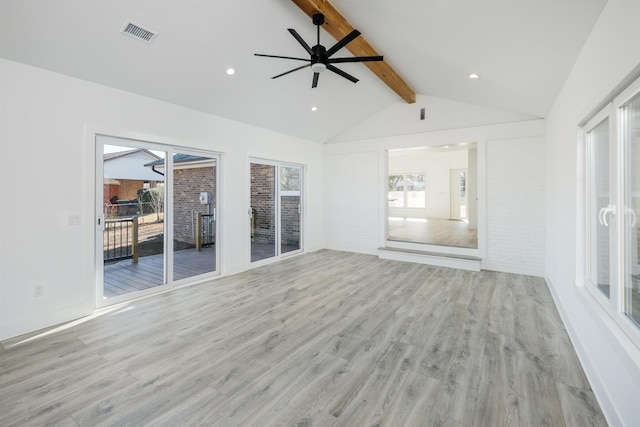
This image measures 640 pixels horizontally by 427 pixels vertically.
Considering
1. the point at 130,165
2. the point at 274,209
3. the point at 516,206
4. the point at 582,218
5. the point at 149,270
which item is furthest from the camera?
the point at 274,209

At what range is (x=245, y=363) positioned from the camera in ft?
7.84

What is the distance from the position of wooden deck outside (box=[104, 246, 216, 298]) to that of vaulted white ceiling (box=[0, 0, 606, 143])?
7.55 ft

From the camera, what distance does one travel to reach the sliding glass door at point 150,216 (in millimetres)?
3619

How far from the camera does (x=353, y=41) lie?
12.0ft

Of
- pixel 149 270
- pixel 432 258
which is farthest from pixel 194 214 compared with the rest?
pixel 432 258

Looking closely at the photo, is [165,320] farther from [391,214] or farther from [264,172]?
[391,214]

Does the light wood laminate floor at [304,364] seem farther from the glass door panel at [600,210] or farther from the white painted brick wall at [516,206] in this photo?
the white painted brick wall at [516,206]

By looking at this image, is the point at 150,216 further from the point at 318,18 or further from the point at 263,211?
the point at 318,18

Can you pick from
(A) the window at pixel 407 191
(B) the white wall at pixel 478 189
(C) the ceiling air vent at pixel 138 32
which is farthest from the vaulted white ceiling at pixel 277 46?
(A) the window at pixel 407 191

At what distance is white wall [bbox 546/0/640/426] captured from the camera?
62.6 inches

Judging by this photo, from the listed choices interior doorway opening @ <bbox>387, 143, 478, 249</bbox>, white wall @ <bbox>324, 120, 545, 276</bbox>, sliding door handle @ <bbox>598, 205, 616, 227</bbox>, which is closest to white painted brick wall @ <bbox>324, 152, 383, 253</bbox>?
white wall @ <bbox>324, 120, 545, 276</bbox>

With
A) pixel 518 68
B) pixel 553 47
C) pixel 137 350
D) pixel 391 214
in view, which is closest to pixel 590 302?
pixel 553 47

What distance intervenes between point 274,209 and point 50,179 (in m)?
3.59

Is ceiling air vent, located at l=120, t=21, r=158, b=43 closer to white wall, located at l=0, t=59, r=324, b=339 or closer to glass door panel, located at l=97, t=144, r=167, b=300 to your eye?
white wall, located at l=0, t=59, r=324, b=339
